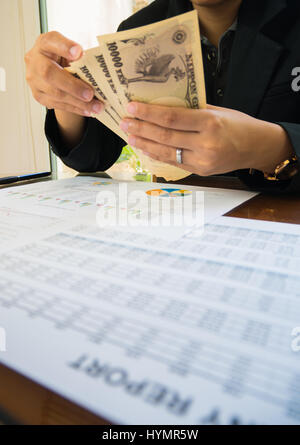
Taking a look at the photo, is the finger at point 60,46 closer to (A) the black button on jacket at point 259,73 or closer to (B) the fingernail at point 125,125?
(B) the fingernail at point 125,125

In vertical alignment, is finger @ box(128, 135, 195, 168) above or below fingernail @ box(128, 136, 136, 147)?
below

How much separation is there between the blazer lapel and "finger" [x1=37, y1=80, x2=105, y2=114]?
0.43m

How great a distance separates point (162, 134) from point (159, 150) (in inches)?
1.8

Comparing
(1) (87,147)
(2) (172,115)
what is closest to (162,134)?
(2) (172,115)

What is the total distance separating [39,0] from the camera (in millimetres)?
1846

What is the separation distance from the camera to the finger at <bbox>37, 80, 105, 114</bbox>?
1.70 feet

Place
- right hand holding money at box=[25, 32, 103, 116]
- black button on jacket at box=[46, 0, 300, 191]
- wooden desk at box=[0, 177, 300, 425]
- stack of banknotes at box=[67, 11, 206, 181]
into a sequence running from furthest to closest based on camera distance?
black button on jacket at box=[46, 0, 300, 191], right hand holding money at box=[25, 32, 103, 116], stack of banknotes at box=[67, 11, 206, 181], wooden desk at box=[0, 177, 300, 425]

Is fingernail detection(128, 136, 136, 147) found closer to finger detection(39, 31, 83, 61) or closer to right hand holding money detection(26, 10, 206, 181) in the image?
right hand holding money detection(26, 10, 206, 181)

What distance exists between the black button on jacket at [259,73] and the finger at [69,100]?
0.22 m

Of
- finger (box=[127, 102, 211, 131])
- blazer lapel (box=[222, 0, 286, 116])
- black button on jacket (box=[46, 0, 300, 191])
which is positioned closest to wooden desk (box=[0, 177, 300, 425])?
finger (box=[127, 102, 211, 131])

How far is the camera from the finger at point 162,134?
472mm
